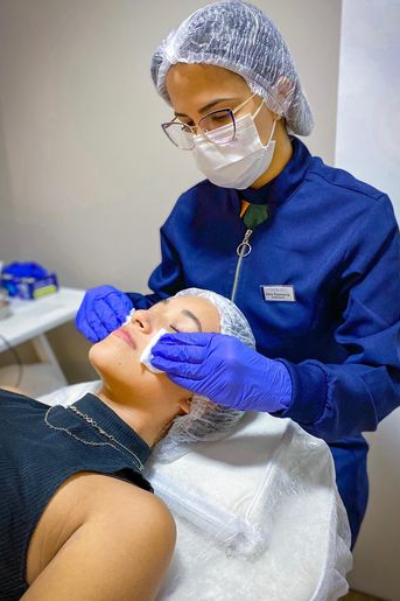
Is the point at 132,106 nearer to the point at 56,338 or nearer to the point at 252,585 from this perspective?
the point at 56,338

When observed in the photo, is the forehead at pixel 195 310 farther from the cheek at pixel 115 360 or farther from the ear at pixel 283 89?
the ear at pixel 283 89

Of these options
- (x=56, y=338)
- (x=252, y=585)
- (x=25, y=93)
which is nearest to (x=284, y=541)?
(x=252, y=585)

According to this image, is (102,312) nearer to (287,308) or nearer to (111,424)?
(111,424)

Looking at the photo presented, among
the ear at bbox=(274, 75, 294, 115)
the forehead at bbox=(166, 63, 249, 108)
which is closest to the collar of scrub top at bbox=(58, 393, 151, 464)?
the forehead at bbox=(166, 63, 249, 108)

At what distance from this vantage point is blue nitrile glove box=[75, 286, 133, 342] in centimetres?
128

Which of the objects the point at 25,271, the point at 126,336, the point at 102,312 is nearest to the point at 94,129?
the point at 25,271

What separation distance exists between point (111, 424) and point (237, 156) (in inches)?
26.9

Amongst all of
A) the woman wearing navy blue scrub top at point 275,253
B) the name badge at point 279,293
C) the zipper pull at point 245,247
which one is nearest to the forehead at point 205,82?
the woman wearing navy blue scrub top at point 275,253

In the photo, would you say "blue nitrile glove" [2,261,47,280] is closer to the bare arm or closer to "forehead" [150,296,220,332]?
"forehead" [150,296,220,332]

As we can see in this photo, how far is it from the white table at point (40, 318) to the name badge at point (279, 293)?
960 millimetres

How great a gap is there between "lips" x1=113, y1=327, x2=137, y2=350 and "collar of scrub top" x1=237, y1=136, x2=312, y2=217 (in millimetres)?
460

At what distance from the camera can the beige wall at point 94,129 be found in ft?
5.45

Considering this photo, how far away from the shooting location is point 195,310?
3.76 ft

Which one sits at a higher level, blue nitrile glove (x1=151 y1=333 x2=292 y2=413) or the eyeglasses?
the eyeglasses
